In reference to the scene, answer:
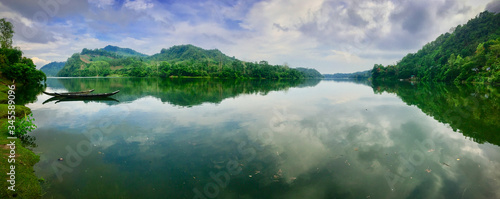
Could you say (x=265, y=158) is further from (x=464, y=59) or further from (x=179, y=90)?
(x=464, y=59)

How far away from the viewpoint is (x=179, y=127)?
39.7 ft

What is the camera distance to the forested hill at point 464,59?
59125mm

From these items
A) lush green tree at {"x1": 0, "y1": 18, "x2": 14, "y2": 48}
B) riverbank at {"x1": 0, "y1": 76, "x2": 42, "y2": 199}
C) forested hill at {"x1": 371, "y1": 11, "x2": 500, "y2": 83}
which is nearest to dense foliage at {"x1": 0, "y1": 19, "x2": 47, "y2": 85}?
lush green tree at {"x1": 0, "y1": 18, "x2": 14, "y2": 48}

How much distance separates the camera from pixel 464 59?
73.8m

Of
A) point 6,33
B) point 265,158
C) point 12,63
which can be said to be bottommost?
point 265,158

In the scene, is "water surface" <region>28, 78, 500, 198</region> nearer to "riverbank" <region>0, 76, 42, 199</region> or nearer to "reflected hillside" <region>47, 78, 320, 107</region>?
"riverbank" <region>0, 76, 42, 199</region>

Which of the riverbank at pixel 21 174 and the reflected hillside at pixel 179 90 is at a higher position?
the reflected hillside at pixel 179 90

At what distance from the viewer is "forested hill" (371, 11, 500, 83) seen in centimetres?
5912

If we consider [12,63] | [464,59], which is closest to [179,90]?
[12,63]

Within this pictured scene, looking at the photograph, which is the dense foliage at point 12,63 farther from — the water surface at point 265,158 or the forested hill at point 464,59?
the forested hill at point 464,59

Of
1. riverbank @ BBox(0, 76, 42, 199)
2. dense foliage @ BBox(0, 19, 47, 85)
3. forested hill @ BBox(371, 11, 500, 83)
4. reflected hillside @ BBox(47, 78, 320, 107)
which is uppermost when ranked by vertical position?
forested hill @ BBox(371, 11, 500, 83)

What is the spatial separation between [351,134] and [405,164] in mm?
3633

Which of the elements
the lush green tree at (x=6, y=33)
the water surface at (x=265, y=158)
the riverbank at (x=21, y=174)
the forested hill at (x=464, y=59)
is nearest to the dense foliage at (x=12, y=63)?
the lush green tree at (x=6, y=33)

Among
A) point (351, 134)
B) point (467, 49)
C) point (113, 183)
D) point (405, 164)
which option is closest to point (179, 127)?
point (113, 183)
